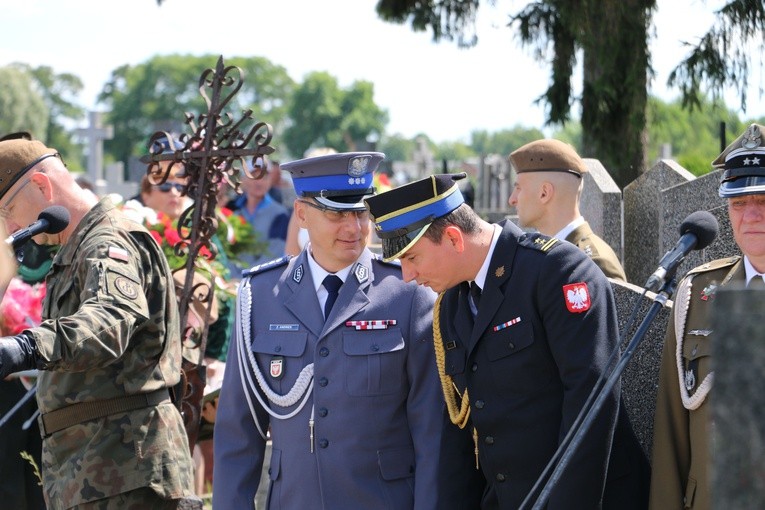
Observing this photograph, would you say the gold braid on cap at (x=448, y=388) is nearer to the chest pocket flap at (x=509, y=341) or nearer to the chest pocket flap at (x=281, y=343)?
the chest pocket flap at (x=509, y=341)

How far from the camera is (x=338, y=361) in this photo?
12.9 ft

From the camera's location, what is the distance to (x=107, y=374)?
421 centimetres

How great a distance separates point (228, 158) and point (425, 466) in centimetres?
232

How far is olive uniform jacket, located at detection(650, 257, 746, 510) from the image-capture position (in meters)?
3.40

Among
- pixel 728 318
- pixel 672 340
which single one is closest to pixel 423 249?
pixel 672 340

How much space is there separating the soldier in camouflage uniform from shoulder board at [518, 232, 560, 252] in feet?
4.48

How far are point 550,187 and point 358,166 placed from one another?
1.84m

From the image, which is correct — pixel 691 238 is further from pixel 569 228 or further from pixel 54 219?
pixel 569 228

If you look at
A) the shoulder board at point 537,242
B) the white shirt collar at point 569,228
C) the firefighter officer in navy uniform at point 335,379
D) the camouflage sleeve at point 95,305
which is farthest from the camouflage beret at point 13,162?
the white shirt collar at point 569,228

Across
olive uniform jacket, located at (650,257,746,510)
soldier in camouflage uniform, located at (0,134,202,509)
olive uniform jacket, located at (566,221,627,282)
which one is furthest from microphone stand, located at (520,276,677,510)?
olive uniform jacket, located at (566,221,627,282)

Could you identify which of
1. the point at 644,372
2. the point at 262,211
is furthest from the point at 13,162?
the point at 262,211

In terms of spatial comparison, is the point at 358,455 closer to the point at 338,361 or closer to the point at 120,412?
the point at 338,361

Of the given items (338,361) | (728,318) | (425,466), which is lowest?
(425,466)

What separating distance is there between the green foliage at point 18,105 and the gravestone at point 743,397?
81.9m
